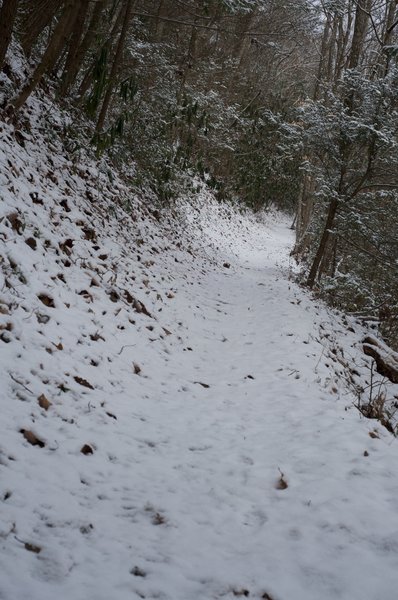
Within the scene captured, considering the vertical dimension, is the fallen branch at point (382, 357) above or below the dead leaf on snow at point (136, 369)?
above

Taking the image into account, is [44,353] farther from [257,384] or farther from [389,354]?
[389,354]

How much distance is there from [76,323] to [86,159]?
5940 millimetres

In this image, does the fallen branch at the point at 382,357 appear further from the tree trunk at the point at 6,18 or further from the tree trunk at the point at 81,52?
the tree trunk at the point at 81,52

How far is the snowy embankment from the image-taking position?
2.44 meters

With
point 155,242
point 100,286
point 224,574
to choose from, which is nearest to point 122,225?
point 155,242

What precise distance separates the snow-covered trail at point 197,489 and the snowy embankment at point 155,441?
0.05 feet

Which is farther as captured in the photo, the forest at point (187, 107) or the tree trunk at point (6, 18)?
the forest at point (187, 107)

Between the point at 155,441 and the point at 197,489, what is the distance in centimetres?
74

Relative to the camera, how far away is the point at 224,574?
97.4 inches

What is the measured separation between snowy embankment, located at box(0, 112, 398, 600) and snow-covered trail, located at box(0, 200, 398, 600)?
0.05ft

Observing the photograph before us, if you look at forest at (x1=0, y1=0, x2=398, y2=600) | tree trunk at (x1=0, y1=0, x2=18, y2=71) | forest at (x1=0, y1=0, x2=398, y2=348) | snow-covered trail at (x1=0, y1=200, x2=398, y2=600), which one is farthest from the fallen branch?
tree trunk at (x1=0, y1=0, x2=18, y2=71)

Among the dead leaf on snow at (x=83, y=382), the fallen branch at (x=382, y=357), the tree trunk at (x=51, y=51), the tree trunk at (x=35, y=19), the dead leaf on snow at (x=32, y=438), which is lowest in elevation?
the dead leaf on snow at (x=32, y=438)

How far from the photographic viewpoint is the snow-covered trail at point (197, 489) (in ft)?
7.78

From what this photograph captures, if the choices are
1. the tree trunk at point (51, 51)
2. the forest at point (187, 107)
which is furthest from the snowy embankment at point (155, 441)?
the forest at point (187, 107)
